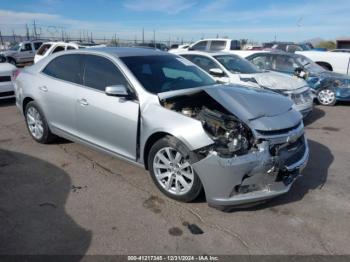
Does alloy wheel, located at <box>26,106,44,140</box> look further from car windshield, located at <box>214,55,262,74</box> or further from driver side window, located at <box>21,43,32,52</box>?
driver side window, located at <box>21,43,32,52</box>

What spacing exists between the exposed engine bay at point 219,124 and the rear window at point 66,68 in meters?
1.64

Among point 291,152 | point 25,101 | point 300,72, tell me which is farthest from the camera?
point 300,72

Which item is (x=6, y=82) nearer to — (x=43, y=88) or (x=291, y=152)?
(x=43, y=88)

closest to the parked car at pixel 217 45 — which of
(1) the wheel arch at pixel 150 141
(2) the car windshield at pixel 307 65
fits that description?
(2) the car windshield at pixel 307 65

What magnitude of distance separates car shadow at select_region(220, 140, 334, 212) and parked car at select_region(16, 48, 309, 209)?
29cm

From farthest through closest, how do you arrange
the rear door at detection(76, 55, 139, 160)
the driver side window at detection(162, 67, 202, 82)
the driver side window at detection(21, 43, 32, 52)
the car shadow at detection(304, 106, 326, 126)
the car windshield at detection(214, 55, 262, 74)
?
the driver side window at detection(21, 43, 32, 52)
the car windshield at detection(214, 55, 262, 74)
the car shadow at detection(304, 106, 326, 126)
the driver side window at detection(162, 67, 202, 82)
the rear door at detection(76, 55, 139, 160)

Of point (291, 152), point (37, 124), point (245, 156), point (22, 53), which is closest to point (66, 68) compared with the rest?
point (37, 124)

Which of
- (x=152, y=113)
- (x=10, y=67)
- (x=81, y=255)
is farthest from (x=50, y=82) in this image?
(x=10, y=67)

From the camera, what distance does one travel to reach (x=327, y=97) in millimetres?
9336

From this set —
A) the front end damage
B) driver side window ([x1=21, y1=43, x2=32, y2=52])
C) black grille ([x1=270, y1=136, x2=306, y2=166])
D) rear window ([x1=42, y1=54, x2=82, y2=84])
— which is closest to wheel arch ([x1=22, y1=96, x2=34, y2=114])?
rear window ([x1=42, y1=54, x2=82, y2=84])

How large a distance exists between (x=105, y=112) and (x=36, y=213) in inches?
55.9

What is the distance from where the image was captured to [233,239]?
301cm

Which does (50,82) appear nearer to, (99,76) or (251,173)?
(99,76)

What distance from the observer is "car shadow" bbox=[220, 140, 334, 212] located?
3.67 meters
